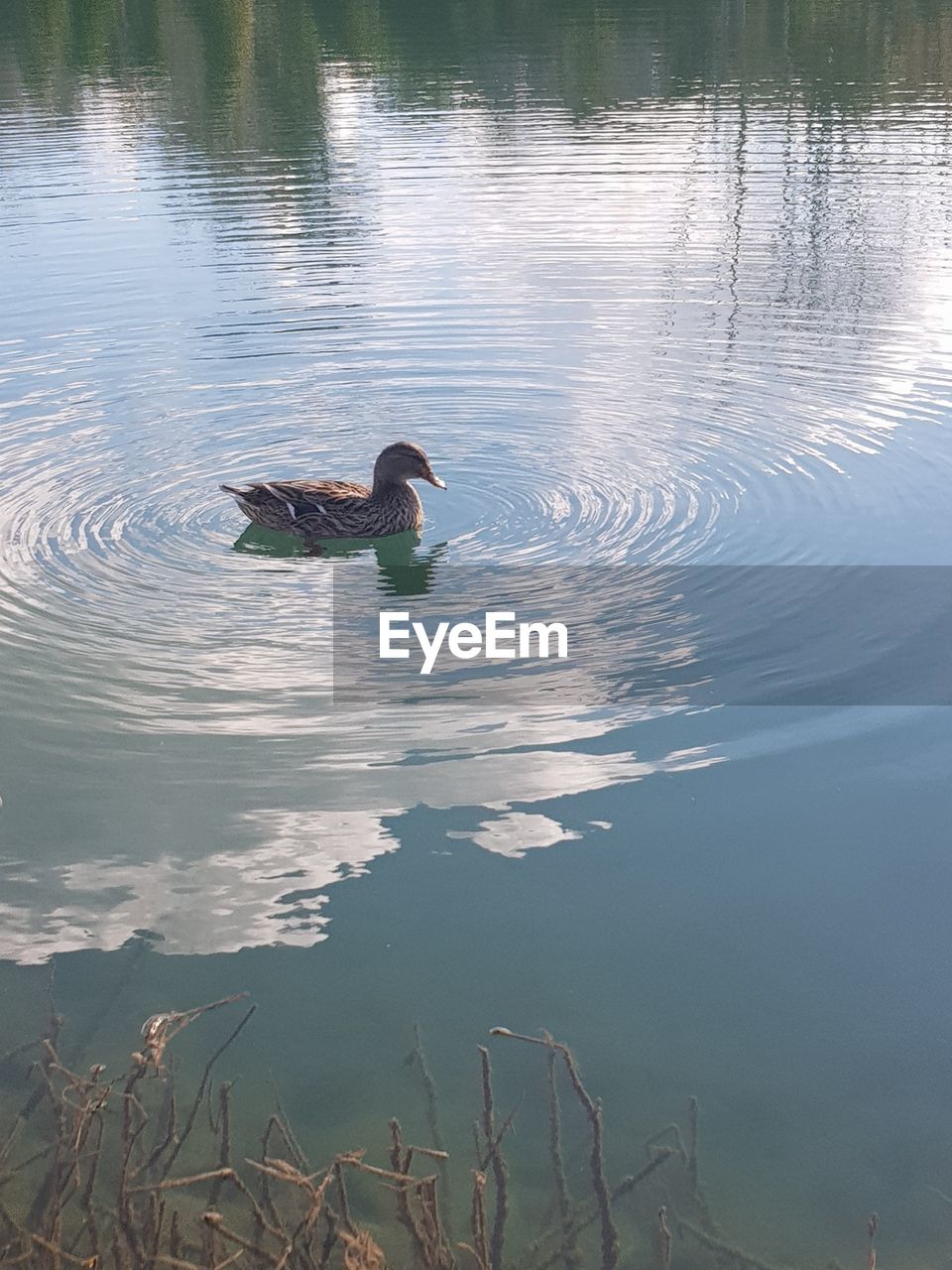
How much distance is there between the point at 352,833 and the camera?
7238 mm

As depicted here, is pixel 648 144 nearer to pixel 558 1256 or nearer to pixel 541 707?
pixel 541 707

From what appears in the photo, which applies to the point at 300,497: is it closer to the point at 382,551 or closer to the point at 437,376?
the point at 382,551

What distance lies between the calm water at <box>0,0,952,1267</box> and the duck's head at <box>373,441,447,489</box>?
461 millimetres

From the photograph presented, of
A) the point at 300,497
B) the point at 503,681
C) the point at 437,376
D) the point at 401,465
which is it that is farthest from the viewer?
the point at 437,376

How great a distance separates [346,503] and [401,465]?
52cm

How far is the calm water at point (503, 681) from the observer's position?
19.1 feet

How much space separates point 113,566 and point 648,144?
1884cm

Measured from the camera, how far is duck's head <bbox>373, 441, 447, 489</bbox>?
10.9m

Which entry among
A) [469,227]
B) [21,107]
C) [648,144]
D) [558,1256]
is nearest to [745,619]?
[558,1256]

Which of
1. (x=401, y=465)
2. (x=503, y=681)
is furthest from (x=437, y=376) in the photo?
(x=503, y=681)

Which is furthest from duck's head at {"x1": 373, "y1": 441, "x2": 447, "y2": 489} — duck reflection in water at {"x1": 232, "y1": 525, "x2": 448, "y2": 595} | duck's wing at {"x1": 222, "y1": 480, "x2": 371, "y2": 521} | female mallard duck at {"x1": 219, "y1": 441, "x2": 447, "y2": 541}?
duck reflection in water at {"x1": 232, "y1": 525, "x2": 448, "y2": 595}

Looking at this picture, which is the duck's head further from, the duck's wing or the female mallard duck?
the duck's wing

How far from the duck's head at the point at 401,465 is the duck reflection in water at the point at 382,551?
407 millimetres

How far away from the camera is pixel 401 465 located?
10.9m
